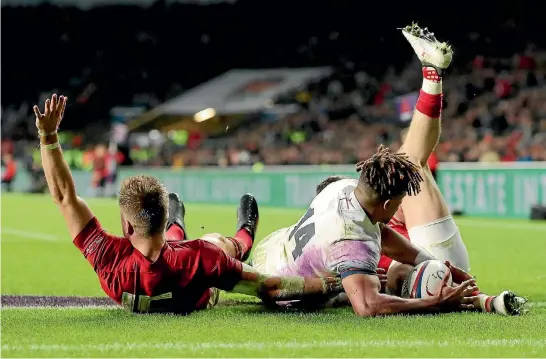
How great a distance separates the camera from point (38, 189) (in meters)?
40.7

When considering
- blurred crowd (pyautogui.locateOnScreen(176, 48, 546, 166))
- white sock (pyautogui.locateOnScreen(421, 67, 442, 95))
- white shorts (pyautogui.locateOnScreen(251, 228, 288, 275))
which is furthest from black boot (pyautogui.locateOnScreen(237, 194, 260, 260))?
blurred crowd (pyautogui.locateOnScreen(176, 48, 546, 166))

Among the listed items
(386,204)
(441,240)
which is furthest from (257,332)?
(441,240)

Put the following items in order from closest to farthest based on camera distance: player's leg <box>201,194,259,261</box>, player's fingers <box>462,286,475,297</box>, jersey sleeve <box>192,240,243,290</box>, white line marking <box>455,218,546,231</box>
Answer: jersey sleeve <box>192,240,243,290</box> < player's fingers <box>462,286,475,297</box> < player's leg <box>201,194,259,261</box> < white line marking <box>455,218,546,231</box>

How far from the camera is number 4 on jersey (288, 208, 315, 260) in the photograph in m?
6.79

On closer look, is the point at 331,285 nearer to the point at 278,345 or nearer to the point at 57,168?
the point at 278,345

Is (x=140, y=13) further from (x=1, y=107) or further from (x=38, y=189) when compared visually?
(x=38, y=189)

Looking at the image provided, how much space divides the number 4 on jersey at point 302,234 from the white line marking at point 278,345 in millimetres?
1403

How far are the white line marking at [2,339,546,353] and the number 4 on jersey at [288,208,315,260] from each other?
1403 millimetres

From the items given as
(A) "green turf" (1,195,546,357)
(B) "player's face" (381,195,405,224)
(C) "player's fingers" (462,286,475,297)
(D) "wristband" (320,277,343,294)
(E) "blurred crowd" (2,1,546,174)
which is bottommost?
(A) "green turf" (1,195,546,357)

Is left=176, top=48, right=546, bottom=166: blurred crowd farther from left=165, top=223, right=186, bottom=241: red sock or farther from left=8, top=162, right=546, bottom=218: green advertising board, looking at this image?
left=165, top=223, right=186, bottom=241: red sock

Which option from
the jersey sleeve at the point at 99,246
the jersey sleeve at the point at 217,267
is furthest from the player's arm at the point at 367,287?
the jersey sleeve at the point at 99,246

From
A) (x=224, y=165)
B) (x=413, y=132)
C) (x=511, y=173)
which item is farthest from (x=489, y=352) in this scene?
(x=224, y=165)

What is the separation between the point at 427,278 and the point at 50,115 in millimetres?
2665

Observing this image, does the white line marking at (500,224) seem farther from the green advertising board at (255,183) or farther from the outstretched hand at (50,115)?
the outstretched hand at (50,115)
